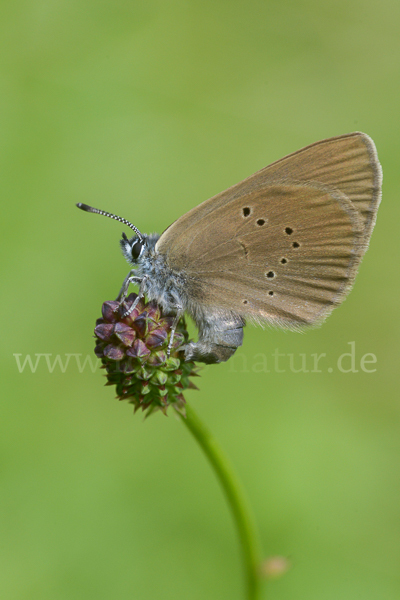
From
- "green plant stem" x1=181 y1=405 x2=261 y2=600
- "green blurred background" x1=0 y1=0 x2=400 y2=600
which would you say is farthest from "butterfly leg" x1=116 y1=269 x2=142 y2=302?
"green blurred background" x1=0 y1=0 x2=400 y2=600

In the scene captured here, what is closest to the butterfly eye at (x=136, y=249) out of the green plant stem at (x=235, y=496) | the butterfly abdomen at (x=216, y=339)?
the butterfly abdomen at (x=216, y=339)

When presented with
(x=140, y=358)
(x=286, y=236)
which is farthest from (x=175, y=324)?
(x=286, y=236)

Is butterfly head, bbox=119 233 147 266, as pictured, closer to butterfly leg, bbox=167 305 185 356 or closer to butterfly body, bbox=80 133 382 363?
butterfly body, bbox=80 133 382 363

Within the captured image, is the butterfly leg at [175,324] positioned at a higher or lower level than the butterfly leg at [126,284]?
lower

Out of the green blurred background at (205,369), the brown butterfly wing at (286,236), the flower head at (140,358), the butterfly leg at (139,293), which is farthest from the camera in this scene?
the green blurred background at (205,369)

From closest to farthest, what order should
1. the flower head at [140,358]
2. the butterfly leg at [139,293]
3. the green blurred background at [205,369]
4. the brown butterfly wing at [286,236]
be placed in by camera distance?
the flower head at [140,358], the butterfly leg at [139,293], the brown butterfly wing at [286,236], the green blurred background at [205,369]

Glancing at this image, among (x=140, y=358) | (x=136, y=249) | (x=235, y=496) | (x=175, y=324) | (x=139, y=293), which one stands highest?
(x=136, y=249)

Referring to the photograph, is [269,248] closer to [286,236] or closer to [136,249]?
[286,236]

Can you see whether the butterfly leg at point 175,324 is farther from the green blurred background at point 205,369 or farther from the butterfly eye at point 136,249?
the green blurred background at point 205,369
